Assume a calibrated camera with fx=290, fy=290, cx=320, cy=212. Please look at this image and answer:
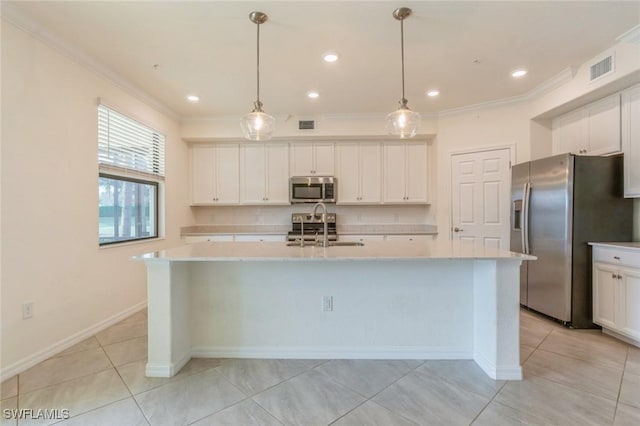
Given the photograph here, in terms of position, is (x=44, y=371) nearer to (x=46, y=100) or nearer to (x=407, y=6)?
(x=46, y=100)

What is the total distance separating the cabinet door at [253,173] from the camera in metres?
4.78

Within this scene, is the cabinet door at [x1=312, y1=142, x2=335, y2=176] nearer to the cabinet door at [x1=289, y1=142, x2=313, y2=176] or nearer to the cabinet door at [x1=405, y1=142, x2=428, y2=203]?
the cabinet door at [x1=289, y1=142, x2=313, y2=176]

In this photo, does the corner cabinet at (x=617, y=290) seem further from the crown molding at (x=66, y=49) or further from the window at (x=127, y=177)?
the crown molding at (x=66, y=49)

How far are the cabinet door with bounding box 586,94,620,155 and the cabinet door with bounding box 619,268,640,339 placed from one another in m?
1.25

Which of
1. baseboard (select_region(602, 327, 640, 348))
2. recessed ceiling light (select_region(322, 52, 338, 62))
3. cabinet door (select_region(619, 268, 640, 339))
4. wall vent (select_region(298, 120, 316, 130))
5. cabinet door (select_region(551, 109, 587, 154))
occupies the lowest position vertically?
baseboard (select_region(602, 327, 640, 348))

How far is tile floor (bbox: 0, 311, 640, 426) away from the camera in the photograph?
1628 mm

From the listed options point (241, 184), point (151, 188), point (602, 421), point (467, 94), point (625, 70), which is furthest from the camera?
point (241, 184)

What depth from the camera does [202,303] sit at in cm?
236

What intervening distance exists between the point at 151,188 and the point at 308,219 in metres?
2.34

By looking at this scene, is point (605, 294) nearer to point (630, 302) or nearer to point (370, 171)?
point (630, 302)

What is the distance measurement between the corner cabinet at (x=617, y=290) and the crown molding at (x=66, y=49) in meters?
5.14

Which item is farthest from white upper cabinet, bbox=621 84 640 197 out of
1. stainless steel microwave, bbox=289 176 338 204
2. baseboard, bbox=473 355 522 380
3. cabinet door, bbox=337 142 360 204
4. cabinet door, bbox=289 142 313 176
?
cabinet door, bbox=289 142 313 176

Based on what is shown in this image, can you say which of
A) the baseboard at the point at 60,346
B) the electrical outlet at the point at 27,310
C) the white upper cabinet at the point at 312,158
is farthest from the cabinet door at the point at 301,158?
the electrical outlet at the point at 27,310

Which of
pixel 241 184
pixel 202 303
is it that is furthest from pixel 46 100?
Result: pixel 241 184
